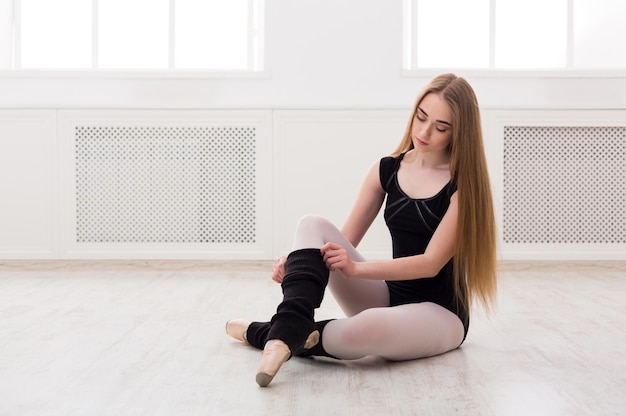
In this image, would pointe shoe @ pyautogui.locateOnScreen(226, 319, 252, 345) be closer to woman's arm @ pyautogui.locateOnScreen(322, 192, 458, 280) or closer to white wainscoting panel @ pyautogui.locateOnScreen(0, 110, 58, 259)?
woman's arm @ pyautogui.locateOnScreen(322, 192, 458, 280)

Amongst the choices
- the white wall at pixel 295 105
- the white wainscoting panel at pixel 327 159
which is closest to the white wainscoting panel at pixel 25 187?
the white wall at pixel 295 105

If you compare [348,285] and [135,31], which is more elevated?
[135,31]

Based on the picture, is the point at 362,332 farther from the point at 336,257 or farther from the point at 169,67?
Result: the point at 169,67

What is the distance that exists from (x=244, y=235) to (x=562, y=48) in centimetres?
210

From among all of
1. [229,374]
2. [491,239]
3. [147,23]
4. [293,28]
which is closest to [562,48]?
[293,28]

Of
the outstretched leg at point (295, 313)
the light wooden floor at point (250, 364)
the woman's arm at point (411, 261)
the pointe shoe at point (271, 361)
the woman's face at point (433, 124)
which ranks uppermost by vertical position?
the woman's face at point (433, 124)

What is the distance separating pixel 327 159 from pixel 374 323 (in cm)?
239

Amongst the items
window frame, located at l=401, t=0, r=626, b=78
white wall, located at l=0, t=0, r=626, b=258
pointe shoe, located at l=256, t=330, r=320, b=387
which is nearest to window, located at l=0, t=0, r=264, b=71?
white wall, located at l=0, t=0, r=626, b=258

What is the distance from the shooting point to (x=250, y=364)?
1727mm

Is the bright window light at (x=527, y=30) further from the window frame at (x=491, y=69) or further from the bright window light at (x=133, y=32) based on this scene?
the bright window light at (x=133, y=32)

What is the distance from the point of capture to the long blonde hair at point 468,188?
1.73 m

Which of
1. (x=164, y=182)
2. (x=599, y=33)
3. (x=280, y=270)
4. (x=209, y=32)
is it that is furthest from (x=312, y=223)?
(x=599, y=33)

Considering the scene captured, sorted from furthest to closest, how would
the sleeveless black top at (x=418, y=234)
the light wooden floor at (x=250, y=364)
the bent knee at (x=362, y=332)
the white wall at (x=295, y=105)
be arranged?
the white wall at (x=295, y=105) → the sleeveless black top at (x=418, y=234) → the bent knee at (x=362, y=332) → the light wooden floor at (x=250, y=364)

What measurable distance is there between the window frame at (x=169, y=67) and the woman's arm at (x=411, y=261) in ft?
8.05
